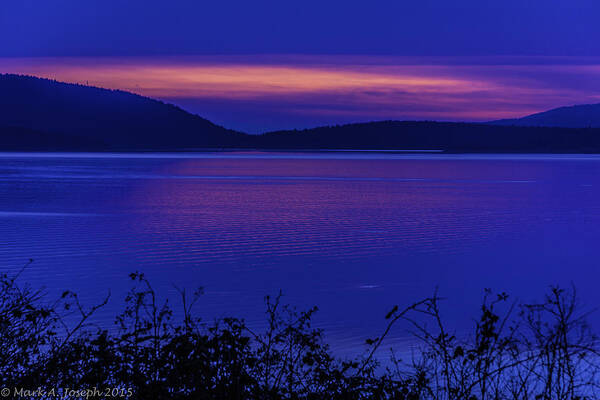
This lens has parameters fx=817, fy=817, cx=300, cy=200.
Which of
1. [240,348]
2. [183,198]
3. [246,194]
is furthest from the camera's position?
[246,194]

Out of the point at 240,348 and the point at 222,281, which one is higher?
the point at 240,348

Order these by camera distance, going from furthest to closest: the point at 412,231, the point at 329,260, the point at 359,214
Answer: the point at 359,214
the point at 412,231
the point at 329,260

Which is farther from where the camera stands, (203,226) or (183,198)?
(183,198)

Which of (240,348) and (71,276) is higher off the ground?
(240,348)

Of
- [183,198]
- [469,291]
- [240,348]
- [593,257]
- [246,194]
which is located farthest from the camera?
[246,194]

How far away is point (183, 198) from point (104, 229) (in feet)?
37.2

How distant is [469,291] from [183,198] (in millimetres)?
20432

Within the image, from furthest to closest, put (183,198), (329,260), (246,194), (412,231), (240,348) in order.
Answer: (246,194)
(183,198)
(412,231)
(329,260)
(240,348)

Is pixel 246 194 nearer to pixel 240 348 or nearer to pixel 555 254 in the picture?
pixel 555 254

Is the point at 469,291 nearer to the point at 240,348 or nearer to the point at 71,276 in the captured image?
the point at 71,276

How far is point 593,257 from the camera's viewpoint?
16.6m

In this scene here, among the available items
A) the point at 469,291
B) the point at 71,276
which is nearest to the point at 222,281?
the point at 71,276

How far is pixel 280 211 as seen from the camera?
25.3m

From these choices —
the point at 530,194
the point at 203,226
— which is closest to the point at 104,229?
the point at 203,226
